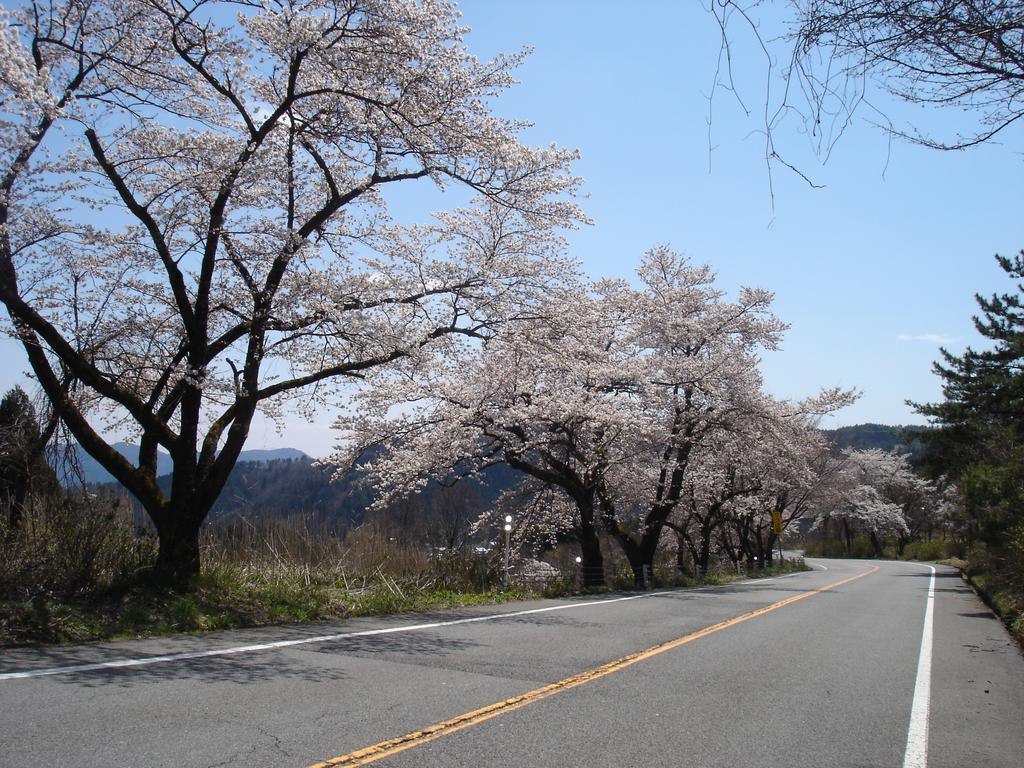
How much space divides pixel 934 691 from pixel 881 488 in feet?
218

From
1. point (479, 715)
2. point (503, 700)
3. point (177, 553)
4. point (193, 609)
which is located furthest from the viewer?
point (177, 553)

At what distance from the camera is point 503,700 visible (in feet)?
20.3

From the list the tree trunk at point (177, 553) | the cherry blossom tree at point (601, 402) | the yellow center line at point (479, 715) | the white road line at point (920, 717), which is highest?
the cherry blossom tree at point (601, 402)

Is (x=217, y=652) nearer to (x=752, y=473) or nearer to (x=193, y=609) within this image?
(x=193, y=609)

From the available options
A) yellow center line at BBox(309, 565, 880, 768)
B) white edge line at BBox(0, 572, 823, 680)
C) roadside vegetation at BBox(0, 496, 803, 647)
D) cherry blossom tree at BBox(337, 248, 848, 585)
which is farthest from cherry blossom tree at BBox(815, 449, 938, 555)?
yellow center line at BBox(309, 565, 880, 768)

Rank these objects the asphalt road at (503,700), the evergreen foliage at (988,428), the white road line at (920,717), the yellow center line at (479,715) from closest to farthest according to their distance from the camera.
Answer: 1. the yellow center line at (479,715)
2. the asphalt road at (503,700)
3. the white road line at (920,717)
4. the evergreen foliage at (988,428)

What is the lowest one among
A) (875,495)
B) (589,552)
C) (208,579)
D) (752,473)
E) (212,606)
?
(589,552)

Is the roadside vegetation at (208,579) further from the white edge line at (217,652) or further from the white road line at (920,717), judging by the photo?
the white road line at (920,717)

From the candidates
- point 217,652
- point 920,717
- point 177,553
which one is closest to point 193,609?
point 177,553

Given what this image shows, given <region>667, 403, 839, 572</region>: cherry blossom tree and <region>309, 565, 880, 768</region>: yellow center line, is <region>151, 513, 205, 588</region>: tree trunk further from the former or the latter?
<region>667, 403, 839, 572</region>: cherry blossom tree

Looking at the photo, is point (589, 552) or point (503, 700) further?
point (589, 552)

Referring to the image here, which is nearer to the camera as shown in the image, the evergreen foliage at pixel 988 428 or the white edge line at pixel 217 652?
the white edge line at pixel 217 652

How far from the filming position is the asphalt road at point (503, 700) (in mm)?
4777

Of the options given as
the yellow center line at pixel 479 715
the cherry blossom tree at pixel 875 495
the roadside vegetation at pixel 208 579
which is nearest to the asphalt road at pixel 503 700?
the yellow center line at pixel 479 715
